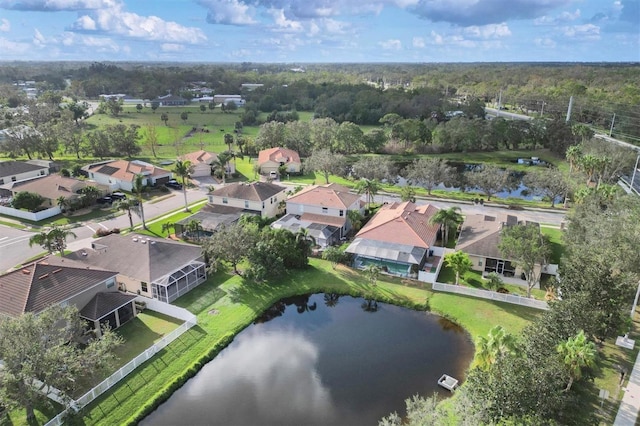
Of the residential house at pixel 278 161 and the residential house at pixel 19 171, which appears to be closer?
the residential house at pixel 19 171

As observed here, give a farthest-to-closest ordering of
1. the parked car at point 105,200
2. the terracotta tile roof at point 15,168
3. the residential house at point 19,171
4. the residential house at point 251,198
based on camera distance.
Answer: the terracotta tile roof at point 15,168
the residential house at point 19,171
the parked car at point 105,200
the residential house at point 251,198

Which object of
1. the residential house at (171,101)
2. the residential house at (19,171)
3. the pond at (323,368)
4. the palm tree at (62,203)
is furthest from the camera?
the residential house at (171,101)

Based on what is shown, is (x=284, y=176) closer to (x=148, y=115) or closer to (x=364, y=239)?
(x=364, y=239)

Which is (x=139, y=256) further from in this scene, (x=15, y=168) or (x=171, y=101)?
(x=171, y=101)

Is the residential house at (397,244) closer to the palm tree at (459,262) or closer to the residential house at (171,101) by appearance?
the palm tree at (459,262)

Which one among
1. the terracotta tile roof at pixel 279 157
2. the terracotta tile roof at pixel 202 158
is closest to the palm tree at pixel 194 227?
the terracotta tile roof at pixel 202 158

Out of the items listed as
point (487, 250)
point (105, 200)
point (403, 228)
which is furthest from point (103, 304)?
point (105, 200)

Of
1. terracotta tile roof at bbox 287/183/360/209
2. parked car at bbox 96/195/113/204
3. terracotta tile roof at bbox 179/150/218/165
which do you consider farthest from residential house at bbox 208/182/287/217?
terracotta tile roof at bbox 179/150/218/165
